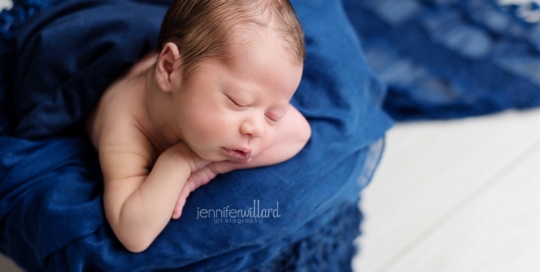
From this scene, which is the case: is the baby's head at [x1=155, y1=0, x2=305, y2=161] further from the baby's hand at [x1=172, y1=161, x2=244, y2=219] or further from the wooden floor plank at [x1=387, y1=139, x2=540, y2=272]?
the wooden floor plank at [x1=387, y1=139, x2=540, y2=272]

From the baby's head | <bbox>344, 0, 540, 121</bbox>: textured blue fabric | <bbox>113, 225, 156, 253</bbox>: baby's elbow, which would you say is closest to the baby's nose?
the baby's head

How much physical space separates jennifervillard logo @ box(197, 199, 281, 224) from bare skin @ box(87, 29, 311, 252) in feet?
0.16

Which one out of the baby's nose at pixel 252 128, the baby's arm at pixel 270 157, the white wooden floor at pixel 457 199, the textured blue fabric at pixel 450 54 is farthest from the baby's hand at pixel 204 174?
the textured blue fabric at pixel 450 54

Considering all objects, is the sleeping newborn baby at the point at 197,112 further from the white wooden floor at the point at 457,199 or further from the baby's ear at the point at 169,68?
the white wooden floor at the point at 457,199

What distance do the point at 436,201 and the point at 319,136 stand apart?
1.26ft

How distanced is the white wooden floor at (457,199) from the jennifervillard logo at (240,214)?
1.01 feet

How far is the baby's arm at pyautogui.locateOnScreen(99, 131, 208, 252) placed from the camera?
89 cm

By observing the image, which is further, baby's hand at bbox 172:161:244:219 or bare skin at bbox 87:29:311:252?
baby's hand at bbox 172:161:244:219

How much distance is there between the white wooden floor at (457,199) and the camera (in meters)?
1.18

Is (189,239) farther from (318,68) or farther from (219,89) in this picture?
(318,68)

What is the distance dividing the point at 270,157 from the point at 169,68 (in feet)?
0.77

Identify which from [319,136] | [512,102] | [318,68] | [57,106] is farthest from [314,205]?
[512,102]

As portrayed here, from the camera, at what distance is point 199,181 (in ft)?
3.20

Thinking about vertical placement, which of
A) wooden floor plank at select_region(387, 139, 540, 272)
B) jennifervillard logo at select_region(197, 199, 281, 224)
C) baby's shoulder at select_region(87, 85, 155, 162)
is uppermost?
baby's shoulder at select_region(87, 85, 155, 162)
